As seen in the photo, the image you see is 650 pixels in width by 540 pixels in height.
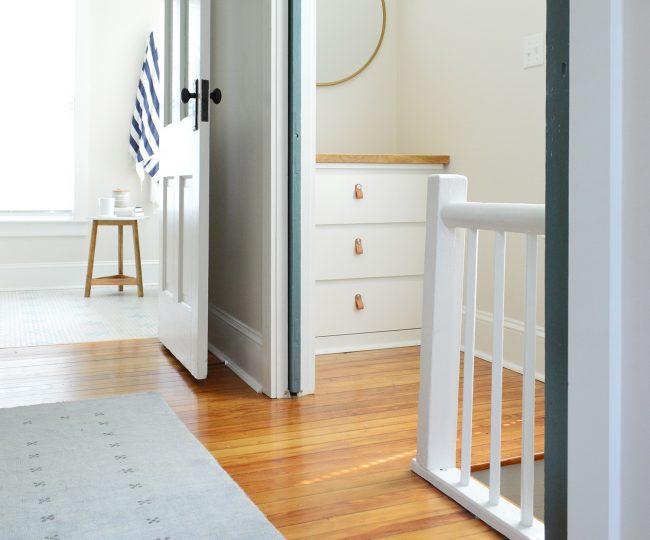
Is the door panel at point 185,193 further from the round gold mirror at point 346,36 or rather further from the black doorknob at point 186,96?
the round gold mirror at point 346,36

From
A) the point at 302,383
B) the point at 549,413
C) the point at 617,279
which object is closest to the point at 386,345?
the point at 302,383

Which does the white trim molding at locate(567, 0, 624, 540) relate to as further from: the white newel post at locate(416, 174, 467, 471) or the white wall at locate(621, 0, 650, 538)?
the white newel post at locate(416, 174, 467, 471)

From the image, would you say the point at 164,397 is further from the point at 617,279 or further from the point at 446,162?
the point at 617,279

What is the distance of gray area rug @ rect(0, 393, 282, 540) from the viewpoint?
57.9 inches

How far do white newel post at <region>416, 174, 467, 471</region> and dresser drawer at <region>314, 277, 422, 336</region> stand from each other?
135 cm

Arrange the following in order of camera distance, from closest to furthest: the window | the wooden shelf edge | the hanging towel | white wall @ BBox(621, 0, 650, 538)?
1. white wall @ BBox(621, 0, 650, 538)
2. the wooden shelf edge
3. the window
4. the hanging towel

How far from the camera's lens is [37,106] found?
16.5 ft

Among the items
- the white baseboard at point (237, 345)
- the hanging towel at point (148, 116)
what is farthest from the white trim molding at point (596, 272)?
the hanging towel at point (148, 116)

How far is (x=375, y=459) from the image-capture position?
74.8 inches

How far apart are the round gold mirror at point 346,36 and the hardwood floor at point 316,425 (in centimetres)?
142

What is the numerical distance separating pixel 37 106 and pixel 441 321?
4.15 meters

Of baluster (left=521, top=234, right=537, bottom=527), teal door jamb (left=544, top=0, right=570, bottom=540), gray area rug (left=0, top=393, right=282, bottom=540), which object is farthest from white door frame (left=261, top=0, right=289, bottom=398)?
teal door jamb (left=544, top=0, right=570, bottom=540)

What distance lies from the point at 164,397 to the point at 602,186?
Answer: 1872 millimetres

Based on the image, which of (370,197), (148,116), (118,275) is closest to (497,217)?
(370,197)
